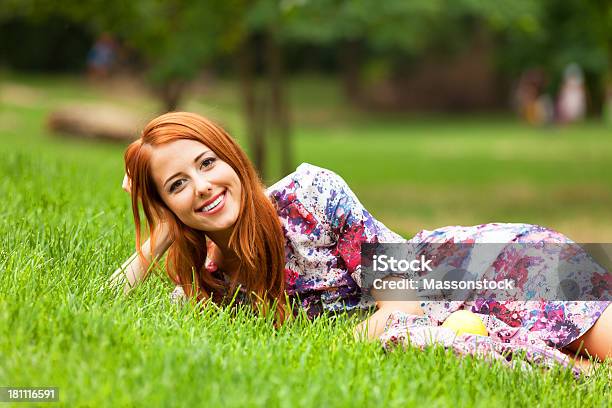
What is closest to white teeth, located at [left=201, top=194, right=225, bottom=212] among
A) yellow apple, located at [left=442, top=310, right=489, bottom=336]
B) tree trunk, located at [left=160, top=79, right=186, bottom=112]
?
yellow apple, located at [left=442, top=310, right=489, bottom=336]

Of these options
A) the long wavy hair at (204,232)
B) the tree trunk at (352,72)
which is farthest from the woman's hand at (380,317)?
the tree trunk at (352,72)

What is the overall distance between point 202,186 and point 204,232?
0.31m

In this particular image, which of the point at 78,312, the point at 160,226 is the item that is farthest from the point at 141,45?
the point at 78,312

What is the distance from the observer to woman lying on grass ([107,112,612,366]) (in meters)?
3.34

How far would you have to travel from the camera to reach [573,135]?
84.1 feet

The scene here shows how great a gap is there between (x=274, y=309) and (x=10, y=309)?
3.39ft

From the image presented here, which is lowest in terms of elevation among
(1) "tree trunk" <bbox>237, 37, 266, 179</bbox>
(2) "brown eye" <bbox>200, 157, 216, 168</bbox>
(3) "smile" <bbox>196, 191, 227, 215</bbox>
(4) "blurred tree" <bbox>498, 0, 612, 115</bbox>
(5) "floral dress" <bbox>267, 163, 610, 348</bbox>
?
(5) "floral dress" <bbox>267, 163, 610, 348</bbox>

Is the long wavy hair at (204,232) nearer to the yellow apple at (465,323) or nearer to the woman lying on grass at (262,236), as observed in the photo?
the woman lying on grass at (262,236)

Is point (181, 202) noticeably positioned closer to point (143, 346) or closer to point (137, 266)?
point (137, 266)

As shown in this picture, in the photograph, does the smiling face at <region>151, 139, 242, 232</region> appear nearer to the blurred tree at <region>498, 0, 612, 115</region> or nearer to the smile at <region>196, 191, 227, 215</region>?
the smile at <region>196, 191, 227, 215</region>

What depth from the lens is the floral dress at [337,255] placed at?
351cm

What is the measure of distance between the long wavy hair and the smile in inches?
3.6

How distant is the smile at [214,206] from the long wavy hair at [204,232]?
90 millimetres

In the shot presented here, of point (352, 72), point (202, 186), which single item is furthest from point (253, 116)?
point (352, 72)
